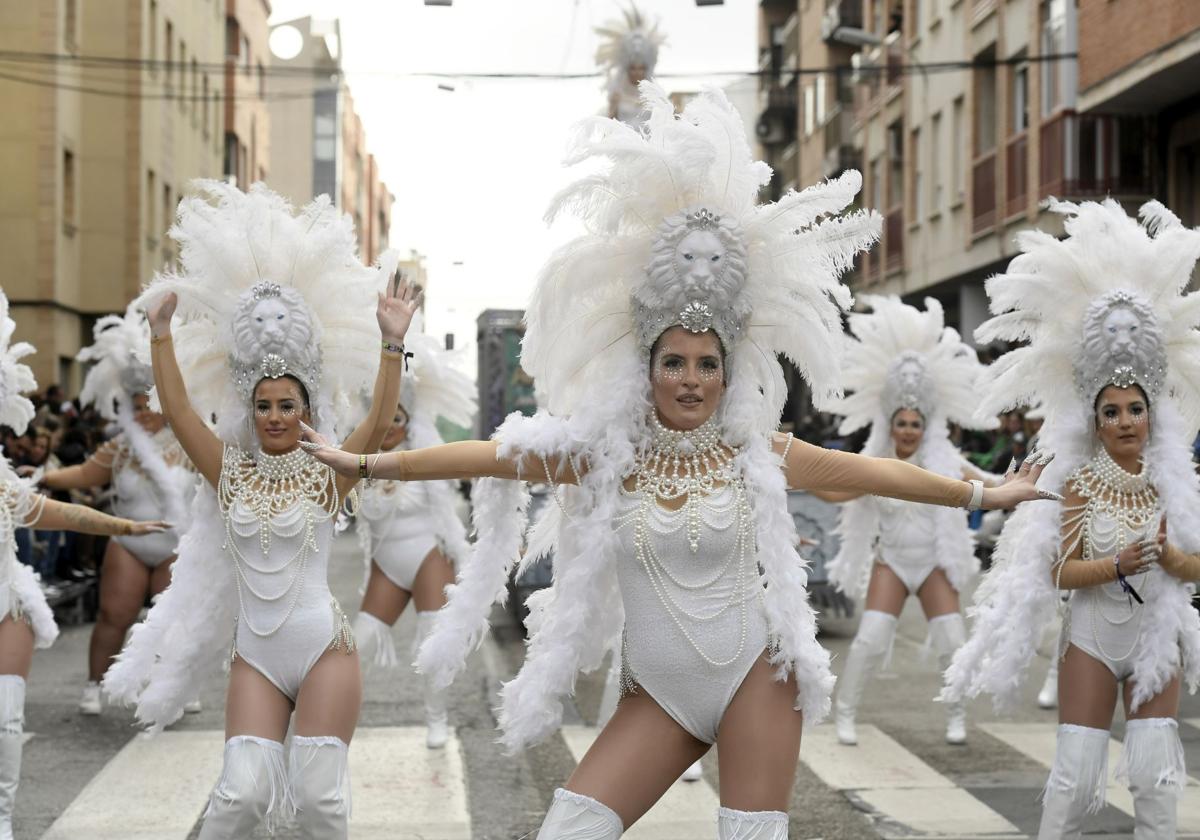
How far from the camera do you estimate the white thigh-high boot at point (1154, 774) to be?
5750 millimetres

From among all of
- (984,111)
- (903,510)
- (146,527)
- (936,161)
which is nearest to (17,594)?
(146,527)

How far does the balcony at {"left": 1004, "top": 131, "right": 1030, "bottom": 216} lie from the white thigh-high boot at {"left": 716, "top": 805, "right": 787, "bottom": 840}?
2246 centimetres

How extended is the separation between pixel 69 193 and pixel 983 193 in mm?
16659

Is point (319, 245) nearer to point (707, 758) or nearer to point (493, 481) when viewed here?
point (493, 481)

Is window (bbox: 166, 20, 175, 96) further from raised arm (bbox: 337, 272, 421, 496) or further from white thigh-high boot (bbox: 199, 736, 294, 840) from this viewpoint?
white thigh-high boot (bbox: 199, 736, 294, 840)

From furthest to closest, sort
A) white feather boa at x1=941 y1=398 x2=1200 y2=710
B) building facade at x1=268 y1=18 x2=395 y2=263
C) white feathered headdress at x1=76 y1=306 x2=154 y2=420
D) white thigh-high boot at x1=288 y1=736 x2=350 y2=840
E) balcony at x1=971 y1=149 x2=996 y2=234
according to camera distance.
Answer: building facade at x1=268 y1=18 x2=395 y2=263 < balcony at x1=971 y1=149 x2=996 y2=234 < white feathered headdress at x1=76 y1=306 x2=154 y2=420 < white feather boa at x1=941 y1=398 x2=1200 y2=710 < white thigh-high boot at x1=288 y1=736 x2=350 y2=840

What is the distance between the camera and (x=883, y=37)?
117ft

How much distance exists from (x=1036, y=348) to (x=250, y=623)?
3.21 metres

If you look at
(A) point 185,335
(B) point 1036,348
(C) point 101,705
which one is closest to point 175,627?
(A) point 185,335

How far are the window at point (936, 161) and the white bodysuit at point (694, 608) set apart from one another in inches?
1085

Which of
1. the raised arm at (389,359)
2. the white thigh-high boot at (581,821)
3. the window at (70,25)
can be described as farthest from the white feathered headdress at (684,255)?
the window at (70,25)

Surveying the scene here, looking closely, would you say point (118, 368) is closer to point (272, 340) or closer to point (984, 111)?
point (272, 340)

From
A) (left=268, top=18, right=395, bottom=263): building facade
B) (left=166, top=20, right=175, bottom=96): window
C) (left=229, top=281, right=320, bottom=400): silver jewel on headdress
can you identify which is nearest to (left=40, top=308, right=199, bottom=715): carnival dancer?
(left=229, top=281, right=320, bottom=400): silver jewel on headdress

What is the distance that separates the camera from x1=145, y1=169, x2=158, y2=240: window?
35.8 metres
